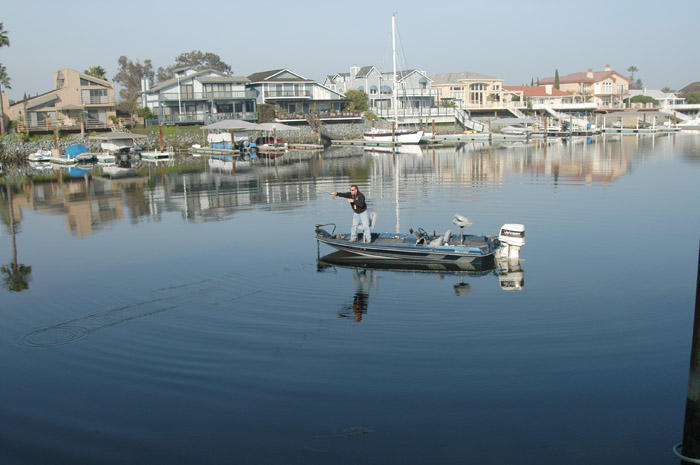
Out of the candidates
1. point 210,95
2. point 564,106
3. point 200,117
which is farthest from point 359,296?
point 564,106

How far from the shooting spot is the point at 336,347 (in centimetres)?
1295

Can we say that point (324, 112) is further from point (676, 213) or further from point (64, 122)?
point (676, 213)

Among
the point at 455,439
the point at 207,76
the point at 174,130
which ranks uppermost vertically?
the point at 207,76

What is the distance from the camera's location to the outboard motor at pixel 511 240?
757 inches

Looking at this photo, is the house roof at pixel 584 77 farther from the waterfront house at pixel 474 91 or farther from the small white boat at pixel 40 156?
the small white boat at pixel 40 156

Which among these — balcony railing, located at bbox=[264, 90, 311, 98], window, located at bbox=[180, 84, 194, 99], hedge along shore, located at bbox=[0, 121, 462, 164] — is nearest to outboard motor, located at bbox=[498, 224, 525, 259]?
hedge along shore, located at bbox=[0, 121, 462, 164]

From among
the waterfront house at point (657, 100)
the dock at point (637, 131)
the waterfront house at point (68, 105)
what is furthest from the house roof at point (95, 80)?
the waterfront house at point (657, 100)

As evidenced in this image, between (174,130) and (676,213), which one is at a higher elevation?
(174,130)

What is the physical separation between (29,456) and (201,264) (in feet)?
37.0

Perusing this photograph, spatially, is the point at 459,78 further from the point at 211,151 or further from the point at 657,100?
the point at 657,100

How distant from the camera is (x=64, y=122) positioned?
8306cm

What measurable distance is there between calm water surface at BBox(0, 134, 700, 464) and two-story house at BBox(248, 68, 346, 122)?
67.5 meters

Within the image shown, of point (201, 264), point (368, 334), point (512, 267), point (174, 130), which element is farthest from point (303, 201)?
point (174, 130)

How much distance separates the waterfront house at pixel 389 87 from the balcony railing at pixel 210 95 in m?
25.4
